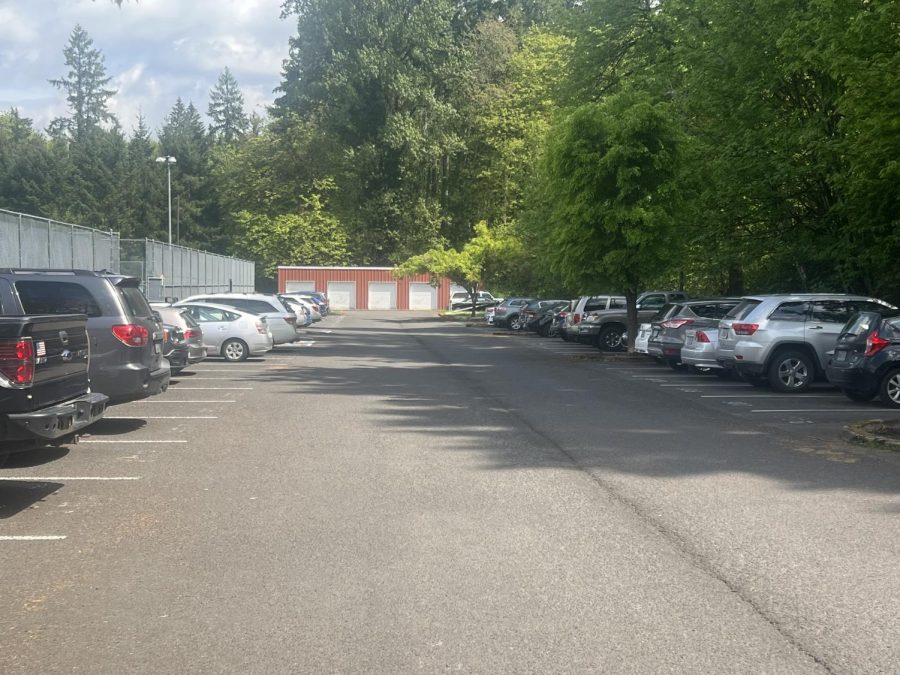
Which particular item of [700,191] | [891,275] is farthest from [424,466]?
[700,191]

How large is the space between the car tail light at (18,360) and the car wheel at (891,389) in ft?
42.6

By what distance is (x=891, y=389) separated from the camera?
53.6ft

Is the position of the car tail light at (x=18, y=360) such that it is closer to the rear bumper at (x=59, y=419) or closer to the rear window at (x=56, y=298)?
the rear bumper at (x=59, y=419)

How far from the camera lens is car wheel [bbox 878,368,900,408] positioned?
16297mm

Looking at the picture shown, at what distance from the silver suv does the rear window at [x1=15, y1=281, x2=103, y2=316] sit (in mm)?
11985

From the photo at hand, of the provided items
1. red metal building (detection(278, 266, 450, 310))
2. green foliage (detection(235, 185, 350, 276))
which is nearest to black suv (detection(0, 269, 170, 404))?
green foliage (detection(235, 185, 350, 276))

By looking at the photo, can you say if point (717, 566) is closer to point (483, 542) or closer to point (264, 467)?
point (483, 542)

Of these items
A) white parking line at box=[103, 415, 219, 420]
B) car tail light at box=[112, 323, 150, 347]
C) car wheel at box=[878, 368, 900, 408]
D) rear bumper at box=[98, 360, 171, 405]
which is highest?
car tail light at box=[112, 323, 150, 347]

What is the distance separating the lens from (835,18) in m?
21.2

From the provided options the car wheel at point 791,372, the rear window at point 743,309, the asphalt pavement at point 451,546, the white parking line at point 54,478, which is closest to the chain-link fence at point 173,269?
the rear window at point 743,309

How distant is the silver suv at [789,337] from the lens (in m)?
19.2

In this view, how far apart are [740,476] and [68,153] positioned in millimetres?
88682

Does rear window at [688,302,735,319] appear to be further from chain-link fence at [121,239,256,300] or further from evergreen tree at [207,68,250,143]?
evergreen tree at [207,68,250,143]

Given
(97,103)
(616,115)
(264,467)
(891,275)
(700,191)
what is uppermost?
(97,103)
